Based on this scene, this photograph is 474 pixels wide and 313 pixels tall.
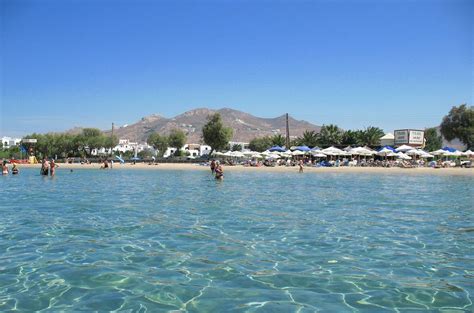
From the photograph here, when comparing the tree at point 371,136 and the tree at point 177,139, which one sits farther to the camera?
the tree at point 177,139

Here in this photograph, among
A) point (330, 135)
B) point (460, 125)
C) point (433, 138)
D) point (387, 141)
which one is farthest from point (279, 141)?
point (433, 138)

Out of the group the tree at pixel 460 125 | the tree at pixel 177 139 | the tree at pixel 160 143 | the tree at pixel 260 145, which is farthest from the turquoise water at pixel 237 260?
the tree at pixel 260 145

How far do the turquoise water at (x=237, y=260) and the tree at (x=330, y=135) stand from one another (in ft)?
200

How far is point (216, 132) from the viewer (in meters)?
75.3

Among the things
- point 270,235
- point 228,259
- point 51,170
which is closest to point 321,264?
point 228,259

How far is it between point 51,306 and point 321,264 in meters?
4.60

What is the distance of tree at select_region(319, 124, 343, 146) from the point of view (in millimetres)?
75625

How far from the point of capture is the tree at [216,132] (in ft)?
247

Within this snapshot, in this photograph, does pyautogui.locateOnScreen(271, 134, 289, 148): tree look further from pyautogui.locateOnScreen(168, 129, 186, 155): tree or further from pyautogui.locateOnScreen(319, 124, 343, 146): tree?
pyautogui.locateOnScreen(168, 129, 186, 155): tree

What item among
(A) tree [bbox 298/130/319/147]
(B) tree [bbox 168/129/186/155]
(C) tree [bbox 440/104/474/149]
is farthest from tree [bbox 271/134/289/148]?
(C) tree [bbox 440/104/474/149]

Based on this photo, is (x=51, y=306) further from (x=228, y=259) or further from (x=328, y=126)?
(x=328, y=126)

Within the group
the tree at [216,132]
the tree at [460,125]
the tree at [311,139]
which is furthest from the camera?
the tree at [311,139]

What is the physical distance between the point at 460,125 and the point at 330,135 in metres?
22.5

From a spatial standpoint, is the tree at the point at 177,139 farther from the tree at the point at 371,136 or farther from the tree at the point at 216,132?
the tree at the point at 371,136
